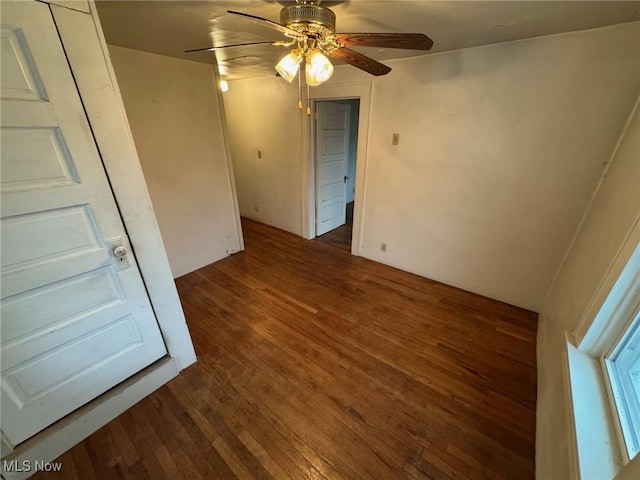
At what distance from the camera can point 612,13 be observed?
1.43 metres

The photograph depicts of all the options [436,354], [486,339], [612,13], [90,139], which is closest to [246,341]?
[436,354]

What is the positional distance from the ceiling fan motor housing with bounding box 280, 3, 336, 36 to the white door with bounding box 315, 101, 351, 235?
206 centimetres

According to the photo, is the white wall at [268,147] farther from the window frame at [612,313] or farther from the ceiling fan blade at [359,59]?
the window frame at [612,313]

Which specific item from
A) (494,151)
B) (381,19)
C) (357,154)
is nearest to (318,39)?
(381,19)

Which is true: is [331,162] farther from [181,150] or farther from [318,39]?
[318,39]

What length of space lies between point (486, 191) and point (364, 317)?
1626 mm

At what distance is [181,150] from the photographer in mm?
2662

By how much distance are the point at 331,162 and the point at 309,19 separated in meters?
2.59

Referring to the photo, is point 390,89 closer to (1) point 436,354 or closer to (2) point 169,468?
(1) point 436,354

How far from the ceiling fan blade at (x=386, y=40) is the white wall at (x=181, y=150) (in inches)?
76.2

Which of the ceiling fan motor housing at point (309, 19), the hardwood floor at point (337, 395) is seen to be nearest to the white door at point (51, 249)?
the hardwood floor at point (337, 395)

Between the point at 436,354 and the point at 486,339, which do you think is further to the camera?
the point at 486,339

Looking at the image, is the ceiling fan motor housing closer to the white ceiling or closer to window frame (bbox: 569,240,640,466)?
the white ceiling

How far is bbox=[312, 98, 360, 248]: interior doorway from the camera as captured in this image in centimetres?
341
